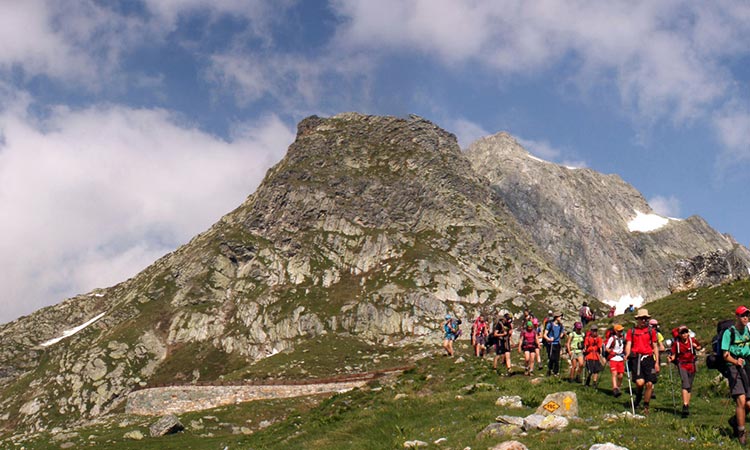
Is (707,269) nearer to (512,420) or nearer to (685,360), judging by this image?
(685,360)

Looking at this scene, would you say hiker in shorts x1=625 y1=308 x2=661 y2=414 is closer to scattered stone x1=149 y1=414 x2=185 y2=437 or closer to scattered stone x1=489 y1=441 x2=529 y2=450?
scattered stone x1=489 y1=441 x2=529 y2=450

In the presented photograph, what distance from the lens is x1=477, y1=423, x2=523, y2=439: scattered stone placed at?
1644 cm

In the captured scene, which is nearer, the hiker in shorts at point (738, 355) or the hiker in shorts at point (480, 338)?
the hiker in shorts at point (738, 355)

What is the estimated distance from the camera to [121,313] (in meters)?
183

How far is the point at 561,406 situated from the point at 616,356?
5.84 meters

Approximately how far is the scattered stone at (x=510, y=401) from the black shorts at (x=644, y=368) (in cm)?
462

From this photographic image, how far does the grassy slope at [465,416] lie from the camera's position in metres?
14.8

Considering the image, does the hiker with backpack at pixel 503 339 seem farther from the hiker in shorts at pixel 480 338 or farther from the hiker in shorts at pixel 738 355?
the hiker in shorts at pixel 738 355

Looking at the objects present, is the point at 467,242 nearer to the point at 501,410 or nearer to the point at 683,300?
the point at 683,300

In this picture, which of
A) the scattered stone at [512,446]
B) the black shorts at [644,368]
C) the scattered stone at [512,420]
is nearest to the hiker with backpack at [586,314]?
the black shorts at [644,368]

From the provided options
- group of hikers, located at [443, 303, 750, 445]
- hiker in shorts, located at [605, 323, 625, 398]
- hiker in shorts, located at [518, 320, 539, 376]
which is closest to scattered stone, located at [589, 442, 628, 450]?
group of hikers, located at [443, 303, 750, 445]

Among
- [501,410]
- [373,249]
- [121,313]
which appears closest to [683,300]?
[501,410]

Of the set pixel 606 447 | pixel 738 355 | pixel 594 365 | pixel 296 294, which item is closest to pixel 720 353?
pixel 738 355

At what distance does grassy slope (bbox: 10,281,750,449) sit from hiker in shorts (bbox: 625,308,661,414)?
41.2 inches
